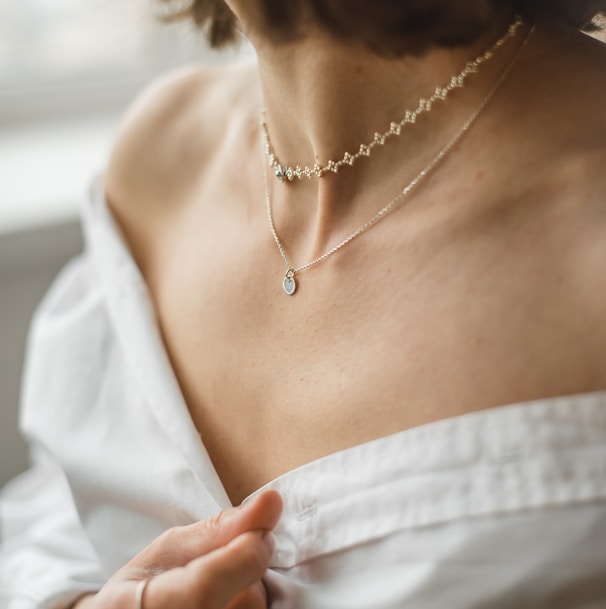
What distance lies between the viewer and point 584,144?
0.68 m

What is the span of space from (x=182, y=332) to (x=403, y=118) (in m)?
0.34

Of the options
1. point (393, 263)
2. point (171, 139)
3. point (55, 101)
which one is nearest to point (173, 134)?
point (171, 139)

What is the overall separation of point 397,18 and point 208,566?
19.0 inches

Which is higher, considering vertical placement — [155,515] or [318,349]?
[318,349]

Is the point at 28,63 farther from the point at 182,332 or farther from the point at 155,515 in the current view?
the point at 155,515

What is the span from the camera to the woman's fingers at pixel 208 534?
2.16ft

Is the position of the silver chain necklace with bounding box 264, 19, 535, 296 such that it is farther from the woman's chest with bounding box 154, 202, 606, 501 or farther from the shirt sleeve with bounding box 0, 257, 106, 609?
the shirt sleeve with bounding box 0, 257, 106, 609

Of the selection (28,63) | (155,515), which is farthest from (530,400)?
(28,63)

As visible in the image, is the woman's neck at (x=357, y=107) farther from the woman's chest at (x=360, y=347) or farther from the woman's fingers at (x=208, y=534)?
the woman's fingers at (x=208, y=534)

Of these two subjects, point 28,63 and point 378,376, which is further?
point 28,63

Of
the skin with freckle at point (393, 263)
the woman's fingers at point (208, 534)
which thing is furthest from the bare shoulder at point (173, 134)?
the woman's fingers at point (208, 534)

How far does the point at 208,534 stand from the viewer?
68cm

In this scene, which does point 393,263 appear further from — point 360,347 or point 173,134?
point 173,134

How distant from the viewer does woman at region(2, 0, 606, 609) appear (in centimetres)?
61
